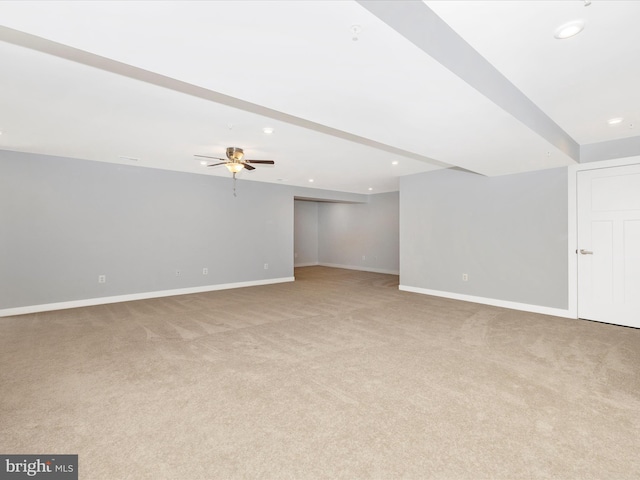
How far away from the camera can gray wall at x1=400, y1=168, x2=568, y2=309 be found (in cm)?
464

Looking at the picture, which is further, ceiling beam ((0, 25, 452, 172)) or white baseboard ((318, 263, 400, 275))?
white baseboard ((318, 263, 400, 275))

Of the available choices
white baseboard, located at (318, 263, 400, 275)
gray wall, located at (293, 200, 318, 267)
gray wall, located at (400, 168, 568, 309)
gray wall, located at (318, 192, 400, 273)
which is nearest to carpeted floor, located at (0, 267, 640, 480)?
gray wall, located at (400, 168, 568, 309)

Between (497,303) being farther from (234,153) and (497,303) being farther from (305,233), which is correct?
(305,233)

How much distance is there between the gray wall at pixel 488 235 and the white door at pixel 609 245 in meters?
0.22

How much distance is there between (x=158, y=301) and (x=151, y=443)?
13.7 ft

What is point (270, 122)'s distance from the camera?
3412mm

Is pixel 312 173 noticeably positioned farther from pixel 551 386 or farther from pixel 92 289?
pixel 551 386

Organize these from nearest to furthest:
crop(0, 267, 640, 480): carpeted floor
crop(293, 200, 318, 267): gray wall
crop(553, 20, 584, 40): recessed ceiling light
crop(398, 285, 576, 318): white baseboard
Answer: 1. crop(0, 267, 640, 480): carpeted floor
2. crop(553, 20, 584, 40): recessed ceiling light
3. crop(398, 285, 576, 318): white baseboard
4. crop(293, 200, 318, 267): gray wall

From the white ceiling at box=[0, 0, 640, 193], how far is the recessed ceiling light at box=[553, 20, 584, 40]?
0.04 m

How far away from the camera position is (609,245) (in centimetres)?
414

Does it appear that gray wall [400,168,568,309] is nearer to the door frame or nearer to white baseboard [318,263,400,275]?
the door frame

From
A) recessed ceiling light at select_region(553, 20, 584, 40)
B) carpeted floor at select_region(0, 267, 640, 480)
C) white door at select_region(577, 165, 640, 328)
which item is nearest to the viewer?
carpeted floor at select_region(0, 267, 640, 480)

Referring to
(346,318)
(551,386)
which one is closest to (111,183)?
(346,318)

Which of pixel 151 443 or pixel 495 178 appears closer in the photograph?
pixel 151 443
